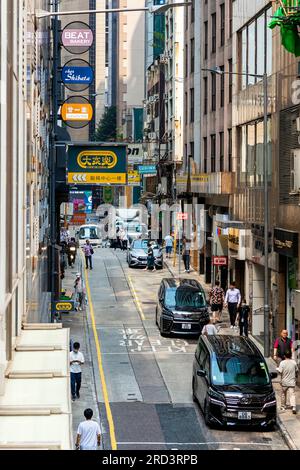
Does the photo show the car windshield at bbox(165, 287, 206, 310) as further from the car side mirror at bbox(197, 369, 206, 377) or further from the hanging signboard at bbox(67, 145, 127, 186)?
the car side mirror at bbox(197, 369, 206, 377)

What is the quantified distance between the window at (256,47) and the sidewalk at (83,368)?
37.6 feet

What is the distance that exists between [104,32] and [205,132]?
136469 mm

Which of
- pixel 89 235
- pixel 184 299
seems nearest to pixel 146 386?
pixel 184 299

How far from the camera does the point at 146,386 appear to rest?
24672 mm

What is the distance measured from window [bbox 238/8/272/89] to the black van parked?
13.7m

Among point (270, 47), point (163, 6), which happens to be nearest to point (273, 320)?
point (270, 47)

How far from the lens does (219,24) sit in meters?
48.2

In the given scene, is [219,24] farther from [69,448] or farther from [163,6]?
[69,448]

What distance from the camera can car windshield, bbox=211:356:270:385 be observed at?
67.5ft

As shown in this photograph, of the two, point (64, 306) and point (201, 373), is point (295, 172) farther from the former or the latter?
point (201, 373)

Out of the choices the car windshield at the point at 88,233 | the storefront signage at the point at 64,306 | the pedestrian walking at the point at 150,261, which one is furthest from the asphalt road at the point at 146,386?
the car windshield at the point at 88,233

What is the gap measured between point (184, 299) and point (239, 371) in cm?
1196

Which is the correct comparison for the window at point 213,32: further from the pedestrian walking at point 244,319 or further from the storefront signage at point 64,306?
the storefront signage at point 64,306

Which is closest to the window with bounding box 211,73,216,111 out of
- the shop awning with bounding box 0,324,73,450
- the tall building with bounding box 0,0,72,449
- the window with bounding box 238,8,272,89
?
the window with bounding box 238,8,272,89
